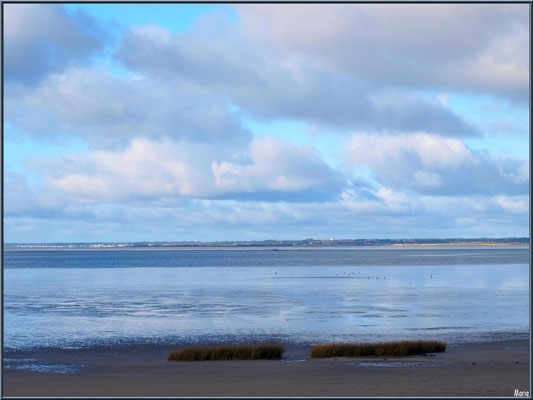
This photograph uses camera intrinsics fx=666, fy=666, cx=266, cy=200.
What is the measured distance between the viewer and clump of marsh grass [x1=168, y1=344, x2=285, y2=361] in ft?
94.4

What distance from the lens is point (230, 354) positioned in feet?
95.2

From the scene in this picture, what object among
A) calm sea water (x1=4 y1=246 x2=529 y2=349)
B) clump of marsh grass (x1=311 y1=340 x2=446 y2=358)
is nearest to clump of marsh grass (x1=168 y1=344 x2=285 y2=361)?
clump of marsh grass (x1=311 y1=340 x2=446 y2=358)

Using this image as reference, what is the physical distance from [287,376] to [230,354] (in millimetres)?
6558

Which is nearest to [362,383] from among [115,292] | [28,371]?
[28,371]

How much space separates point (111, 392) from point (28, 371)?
8.26 m

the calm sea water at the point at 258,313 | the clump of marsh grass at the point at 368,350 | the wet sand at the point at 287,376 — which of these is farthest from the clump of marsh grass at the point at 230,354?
the calm sea water at the point at 258,313

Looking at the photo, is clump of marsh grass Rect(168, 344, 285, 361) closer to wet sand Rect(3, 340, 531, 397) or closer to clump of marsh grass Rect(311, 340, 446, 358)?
wet sand Rect(3, 340, 531, 397)

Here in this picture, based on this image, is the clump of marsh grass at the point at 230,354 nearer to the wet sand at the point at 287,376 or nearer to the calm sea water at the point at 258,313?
the wet sand at the point at 287,376

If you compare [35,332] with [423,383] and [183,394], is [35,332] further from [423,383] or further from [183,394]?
[423,383]

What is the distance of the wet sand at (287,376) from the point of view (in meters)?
18.9

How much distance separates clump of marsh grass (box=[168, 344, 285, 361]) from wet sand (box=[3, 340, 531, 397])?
0.72 meters

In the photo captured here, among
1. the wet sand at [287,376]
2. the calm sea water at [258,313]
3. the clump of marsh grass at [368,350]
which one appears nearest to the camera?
the wet sand at [287,376]

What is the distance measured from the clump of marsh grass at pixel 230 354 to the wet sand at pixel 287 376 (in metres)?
0.72

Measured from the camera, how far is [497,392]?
18062 millimetres
